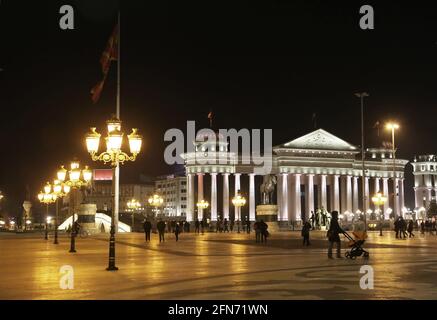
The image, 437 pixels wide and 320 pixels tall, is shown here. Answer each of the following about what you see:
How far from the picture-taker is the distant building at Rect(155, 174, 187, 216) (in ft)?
612

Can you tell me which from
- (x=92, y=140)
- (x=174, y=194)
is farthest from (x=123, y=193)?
(x=92, y=140)

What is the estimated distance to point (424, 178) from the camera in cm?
16138

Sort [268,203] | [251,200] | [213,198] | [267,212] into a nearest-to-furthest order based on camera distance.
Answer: [267,212] < [268,203] < [213,198] < [251,200]

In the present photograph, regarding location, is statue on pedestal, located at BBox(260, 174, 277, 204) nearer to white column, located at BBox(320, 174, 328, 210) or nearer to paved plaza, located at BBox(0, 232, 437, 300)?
paved plaza, located at BBox(0, 232, 437, 300)

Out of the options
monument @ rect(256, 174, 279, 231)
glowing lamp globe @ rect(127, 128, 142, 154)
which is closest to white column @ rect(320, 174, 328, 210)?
monument @ rect(256, 174, 279, 231)

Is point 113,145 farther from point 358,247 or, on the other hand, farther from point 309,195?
point 309,195

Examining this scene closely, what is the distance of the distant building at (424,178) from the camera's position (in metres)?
160

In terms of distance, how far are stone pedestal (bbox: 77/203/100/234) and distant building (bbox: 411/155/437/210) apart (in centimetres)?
11493

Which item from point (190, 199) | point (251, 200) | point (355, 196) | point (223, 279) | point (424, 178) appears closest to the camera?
point (223, 279)

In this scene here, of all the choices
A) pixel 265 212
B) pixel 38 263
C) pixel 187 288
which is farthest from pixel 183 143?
pixel 187 288

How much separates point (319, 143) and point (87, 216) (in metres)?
76.6

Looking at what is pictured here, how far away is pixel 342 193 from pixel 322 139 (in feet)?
41.1

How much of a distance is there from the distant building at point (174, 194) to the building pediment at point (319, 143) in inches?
2506

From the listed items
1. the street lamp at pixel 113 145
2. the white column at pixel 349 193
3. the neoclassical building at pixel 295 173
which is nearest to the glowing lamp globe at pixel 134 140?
the street lamp at pixel 113 145
